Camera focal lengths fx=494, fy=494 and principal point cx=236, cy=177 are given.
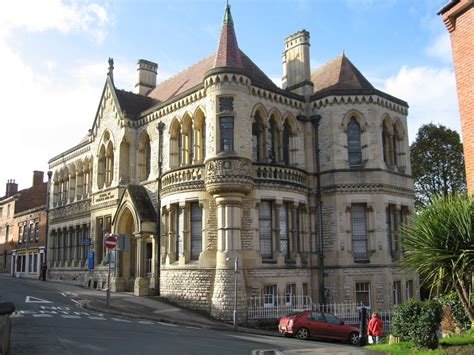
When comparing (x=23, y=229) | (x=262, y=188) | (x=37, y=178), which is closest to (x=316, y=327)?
(x=262, y=188)

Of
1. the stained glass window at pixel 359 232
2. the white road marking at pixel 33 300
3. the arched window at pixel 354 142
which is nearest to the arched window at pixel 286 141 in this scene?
the arched window at pixel 354 142

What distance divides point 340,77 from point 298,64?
2456 mm

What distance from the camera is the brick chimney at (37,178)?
53.5 m

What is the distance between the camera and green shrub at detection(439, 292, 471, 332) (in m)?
12.3

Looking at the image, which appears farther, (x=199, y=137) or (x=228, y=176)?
(x=199, y=137)

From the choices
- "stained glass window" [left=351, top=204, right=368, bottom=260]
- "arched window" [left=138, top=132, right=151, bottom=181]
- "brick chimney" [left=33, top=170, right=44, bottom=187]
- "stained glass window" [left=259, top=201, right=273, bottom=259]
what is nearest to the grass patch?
"stained glass window" [left=259, top=201, right=273, bottom=259]

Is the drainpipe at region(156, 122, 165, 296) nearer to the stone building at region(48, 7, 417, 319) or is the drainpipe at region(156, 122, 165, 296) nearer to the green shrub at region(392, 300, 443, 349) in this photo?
the stone building at region(48, 7, 417, 319)

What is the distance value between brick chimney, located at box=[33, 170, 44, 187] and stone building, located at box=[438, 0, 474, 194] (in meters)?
48.0

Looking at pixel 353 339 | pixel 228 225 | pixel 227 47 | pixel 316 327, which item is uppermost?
pixel 227 47

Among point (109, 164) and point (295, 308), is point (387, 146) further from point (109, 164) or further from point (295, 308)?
point (109, 164)

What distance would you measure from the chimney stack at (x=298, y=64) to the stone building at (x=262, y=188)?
0.26 feet

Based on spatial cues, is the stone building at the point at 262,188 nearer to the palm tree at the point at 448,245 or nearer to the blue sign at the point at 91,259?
the blue sign at the point at 91,259

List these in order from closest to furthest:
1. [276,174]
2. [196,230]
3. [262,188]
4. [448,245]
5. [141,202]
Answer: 1. [448,245]
2. [262,188]
3. [196,230]
4. [276,174]
5. [141,202]

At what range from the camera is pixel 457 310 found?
41.0 feet
